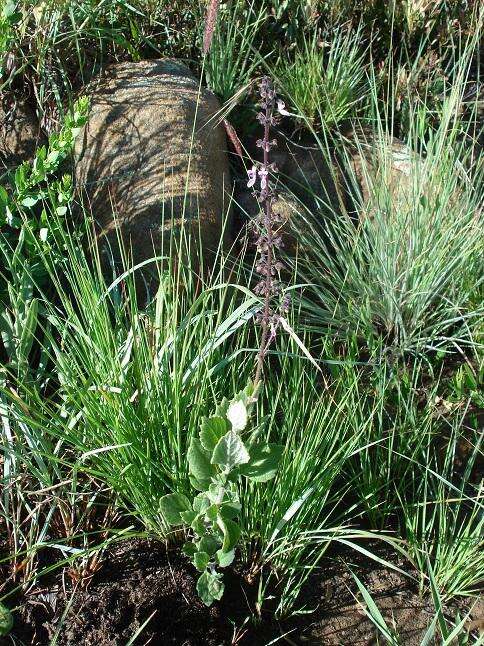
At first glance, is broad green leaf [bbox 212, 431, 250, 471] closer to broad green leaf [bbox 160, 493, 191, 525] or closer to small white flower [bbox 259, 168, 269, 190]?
broad green leaf [bbox 160, 493, 191, 525]

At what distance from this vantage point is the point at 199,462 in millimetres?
1639

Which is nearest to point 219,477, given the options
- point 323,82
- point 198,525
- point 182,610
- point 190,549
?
point 198,525

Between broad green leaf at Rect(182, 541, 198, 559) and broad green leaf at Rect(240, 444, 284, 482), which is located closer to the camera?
broad green leaf at Rect(240, 444, 284, 482)

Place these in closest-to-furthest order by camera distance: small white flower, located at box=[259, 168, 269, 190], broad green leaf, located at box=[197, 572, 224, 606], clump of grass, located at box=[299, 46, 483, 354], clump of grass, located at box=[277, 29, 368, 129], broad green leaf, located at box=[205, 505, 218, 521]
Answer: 1. small white flower, located at box=[259, 168, 269, 190]
2. broad green leaf, located at box=[205, 505, 218, 521]
3. broad green leaf, located at box=[197, 572, 224, 606]
4. clump of grass, located at box=[299, 46, 483, 354]
5. clump of grass, located at box=[277, 29, 368, 129]

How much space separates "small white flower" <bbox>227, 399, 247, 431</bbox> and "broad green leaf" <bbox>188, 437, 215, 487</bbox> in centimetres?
10

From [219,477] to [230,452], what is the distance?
10 cm

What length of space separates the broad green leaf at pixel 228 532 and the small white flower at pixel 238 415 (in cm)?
22

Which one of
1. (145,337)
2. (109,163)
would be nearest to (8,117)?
(109,163)

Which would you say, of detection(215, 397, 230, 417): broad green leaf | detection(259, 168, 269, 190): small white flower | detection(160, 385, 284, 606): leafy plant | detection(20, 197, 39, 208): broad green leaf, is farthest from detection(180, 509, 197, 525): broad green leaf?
detection(20, 197, 39, 208): broad green leaf

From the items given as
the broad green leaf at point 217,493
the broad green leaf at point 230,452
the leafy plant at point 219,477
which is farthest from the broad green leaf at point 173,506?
the broad green leaf at point 230,452

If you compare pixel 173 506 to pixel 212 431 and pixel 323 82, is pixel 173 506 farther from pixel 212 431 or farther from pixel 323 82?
pixel 323 82

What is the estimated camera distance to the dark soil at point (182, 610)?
70.6 inches

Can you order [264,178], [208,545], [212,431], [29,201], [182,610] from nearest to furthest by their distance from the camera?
1. [264,178]
2. [212,431]
3. [208,545]
4. [182,610]
5. [29,201]

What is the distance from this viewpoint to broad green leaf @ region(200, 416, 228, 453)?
5.24ft
